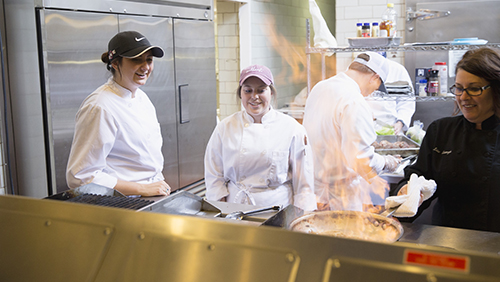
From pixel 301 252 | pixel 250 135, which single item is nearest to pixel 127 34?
pixel 250 135

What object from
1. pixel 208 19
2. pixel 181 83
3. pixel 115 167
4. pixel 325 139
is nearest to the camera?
pixel 115 167

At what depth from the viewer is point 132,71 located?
2.41m

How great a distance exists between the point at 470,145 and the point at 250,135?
112 centimetres


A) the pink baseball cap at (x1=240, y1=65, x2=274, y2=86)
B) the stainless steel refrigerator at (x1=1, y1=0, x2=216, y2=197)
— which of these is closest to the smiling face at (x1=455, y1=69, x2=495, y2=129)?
the pink baseball cap at (x1=240, y1=65, x2=274, y2=86)

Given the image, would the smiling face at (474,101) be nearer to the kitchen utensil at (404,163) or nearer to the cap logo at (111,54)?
the kitchen utensil at (404,163)

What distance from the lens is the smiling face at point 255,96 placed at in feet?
8.67

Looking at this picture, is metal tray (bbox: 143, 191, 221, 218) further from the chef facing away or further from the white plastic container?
the white plastic container

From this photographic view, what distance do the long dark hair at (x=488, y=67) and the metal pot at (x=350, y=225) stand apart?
3.11 feet

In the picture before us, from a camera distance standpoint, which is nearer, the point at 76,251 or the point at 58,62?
the point at 76,251

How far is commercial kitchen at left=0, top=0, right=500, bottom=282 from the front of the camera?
0.91 meters

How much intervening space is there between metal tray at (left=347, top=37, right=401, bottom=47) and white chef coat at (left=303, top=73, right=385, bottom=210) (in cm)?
53

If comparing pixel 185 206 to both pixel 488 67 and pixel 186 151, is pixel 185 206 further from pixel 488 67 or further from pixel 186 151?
pixel 186 151

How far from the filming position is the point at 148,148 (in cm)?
246

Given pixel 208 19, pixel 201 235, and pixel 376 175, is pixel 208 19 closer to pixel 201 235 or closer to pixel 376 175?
pixel 376 175
